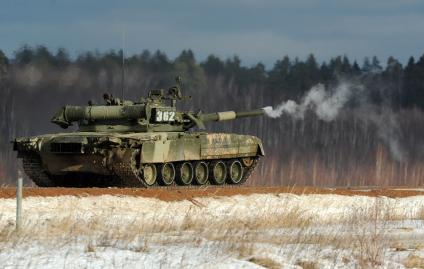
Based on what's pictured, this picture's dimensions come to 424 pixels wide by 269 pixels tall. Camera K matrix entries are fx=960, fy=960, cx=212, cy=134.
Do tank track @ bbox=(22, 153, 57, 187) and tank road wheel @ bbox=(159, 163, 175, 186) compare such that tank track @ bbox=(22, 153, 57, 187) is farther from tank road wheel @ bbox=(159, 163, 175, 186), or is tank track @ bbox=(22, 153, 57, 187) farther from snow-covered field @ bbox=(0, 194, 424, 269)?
snow-covered field @ bbox=(0, 194, 424, 269)

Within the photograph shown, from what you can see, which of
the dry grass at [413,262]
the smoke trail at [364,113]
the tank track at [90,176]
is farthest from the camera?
the smoke trail at [364,113]

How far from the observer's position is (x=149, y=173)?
28.5m

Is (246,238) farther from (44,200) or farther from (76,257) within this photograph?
(44,200)

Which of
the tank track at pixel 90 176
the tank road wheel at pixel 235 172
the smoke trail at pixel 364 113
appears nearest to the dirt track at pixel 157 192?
the tank track at pixel 90 176

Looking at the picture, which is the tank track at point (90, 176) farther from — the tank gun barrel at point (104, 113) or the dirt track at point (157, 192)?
the dirt track at point (157, 192)

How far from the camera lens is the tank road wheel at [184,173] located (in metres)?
30.1

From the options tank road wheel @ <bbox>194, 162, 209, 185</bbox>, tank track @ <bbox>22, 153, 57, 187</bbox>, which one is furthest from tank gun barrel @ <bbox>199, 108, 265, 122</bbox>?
tank track @ <bbox>22, 153, 57, 187</bbox>

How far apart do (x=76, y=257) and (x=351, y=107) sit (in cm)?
5695

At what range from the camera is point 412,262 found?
1299cm

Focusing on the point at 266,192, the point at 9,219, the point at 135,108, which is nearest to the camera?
the point at 9,219

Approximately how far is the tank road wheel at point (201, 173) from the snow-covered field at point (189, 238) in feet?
21.5

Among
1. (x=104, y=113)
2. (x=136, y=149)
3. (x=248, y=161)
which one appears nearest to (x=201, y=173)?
(x=248, y=161)

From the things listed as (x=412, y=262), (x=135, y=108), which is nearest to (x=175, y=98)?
(x=135, y=108)

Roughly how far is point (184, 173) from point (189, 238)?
50.0 feet
